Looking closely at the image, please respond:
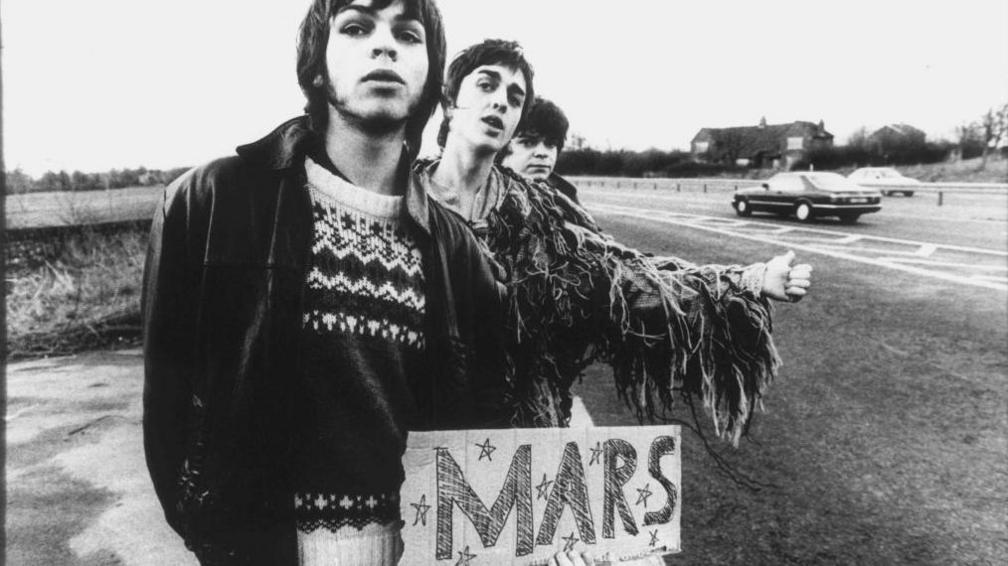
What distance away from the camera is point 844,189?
A: 1325 cm

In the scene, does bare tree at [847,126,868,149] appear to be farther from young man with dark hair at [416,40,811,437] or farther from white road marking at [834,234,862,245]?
young man with dark hair at [416,40,811,437]

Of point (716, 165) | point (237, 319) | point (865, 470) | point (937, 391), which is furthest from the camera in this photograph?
point (937, 391)

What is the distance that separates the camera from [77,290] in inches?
243

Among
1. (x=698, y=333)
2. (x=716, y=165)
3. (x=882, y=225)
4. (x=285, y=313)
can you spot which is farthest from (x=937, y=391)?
(x=882, y=225)

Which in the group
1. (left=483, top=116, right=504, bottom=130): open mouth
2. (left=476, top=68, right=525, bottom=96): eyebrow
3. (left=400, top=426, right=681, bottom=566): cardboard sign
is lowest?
(left=400, top=426, right=681, bottom=566): cardboard sign

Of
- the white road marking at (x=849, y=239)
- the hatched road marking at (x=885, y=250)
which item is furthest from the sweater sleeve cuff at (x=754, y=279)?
the white road marking at (x=849, y=239)

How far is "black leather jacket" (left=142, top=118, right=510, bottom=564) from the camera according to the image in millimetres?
1133

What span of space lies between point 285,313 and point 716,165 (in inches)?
134

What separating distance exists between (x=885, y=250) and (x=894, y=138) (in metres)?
13.0

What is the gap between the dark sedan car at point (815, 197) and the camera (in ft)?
42.8

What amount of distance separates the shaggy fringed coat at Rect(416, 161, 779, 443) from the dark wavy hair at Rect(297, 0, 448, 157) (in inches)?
14.5

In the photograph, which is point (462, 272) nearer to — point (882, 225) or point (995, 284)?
point (995, 284)

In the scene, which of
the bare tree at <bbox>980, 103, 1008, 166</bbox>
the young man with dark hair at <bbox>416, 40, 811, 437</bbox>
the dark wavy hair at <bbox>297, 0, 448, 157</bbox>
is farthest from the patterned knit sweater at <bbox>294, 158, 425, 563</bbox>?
the bare tree at <bbox>980, 103, 1008, 166</bbox>

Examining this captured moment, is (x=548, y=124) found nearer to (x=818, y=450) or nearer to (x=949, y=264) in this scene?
(x=818, y=450)
